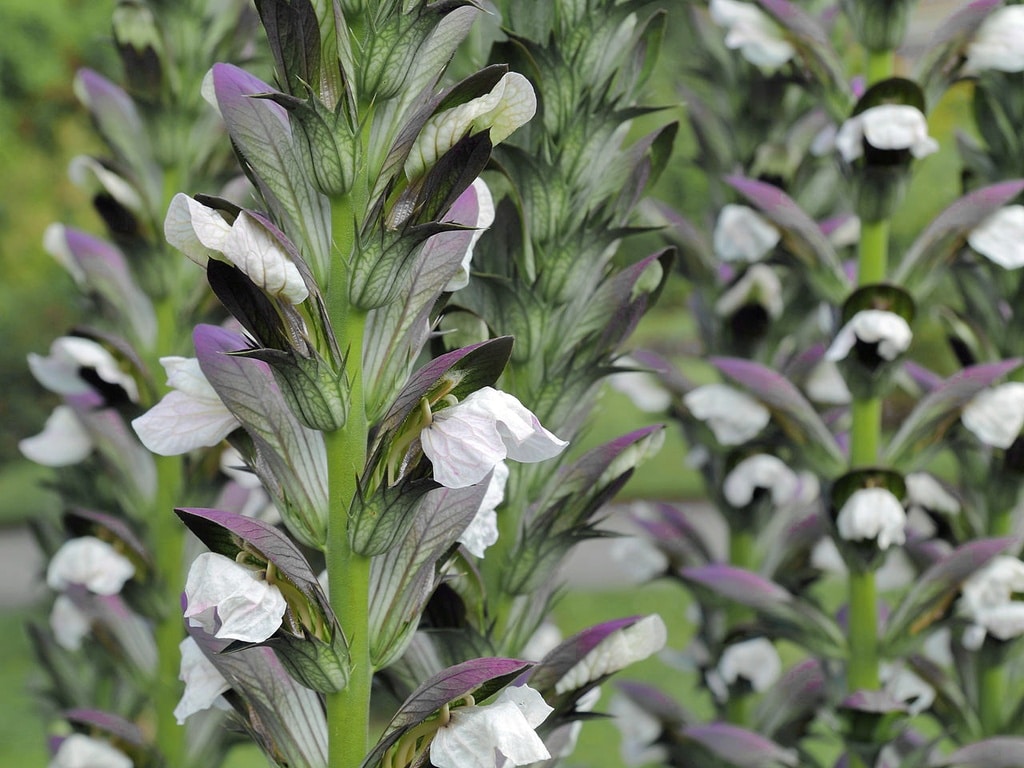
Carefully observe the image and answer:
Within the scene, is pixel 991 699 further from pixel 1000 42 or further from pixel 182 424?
pixel 182 424

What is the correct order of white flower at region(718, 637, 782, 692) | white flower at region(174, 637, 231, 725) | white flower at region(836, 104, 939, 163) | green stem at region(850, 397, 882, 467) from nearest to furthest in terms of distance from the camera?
white flower at region(174, 637, 231, 725), white flower at region(836, 104, 939, 163), green stem at region(850, 397, 882, 467), white flower at region(718, 637, 782, 692)

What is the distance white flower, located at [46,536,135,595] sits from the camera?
4.76 ft

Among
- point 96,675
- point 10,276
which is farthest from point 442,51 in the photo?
point 10,276

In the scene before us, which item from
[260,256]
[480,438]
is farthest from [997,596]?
[260,256]

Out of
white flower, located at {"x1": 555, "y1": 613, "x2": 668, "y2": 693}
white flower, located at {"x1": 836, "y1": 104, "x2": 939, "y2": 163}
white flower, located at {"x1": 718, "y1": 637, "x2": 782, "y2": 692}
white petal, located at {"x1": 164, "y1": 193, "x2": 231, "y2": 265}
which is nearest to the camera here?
white petal, located at {"x1": 164, "y1": 193, "x2": 231, "y2": 265}

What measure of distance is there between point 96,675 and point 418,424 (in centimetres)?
119

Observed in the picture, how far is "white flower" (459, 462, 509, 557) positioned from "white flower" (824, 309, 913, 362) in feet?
2.23

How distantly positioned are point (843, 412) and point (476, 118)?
1.06m

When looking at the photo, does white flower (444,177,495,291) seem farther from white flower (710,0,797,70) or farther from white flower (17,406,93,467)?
white flower (17,406,93,467)

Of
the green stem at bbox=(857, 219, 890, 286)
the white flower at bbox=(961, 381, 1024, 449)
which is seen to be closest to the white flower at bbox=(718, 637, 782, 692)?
the white flower at bbox=(961, 381, 1024, 449)

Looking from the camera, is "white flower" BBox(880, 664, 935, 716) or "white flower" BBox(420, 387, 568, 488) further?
"white flower" BBox(880, 664, 935, 716)

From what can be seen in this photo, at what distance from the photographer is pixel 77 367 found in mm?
1501

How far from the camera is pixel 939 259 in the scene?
1499 millimetres

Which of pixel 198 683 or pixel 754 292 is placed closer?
pixel 198 683
